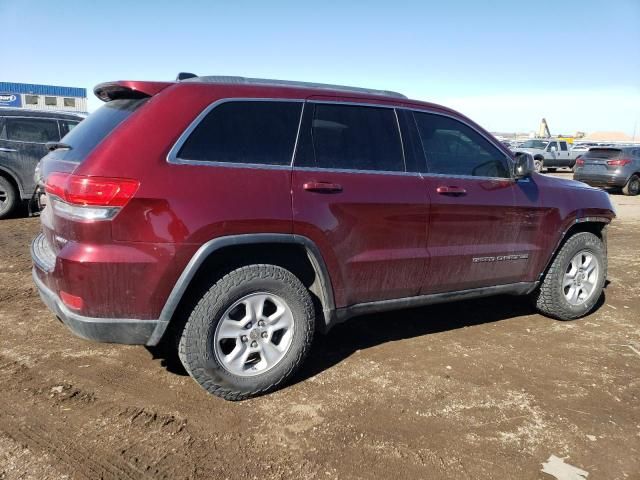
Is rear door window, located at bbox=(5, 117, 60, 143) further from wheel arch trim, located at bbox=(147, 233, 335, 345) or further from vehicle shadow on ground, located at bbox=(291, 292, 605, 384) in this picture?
wheel arch trim, located at bbox=(147, 233, 335, 345)

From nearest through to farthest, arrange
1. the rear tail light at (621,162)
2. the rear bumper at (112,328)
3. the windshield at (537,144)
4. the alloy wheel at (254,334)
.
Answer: the rear bumper at (112,328) → the alloy wheel at (254,334) → the rear tail light at (621,162) → the windshield at (537,144)

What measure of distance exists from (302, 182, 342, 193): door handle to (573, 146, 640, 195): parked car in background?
15.7 metres

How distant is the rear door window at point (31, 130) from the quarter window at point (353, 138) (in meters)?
7.12

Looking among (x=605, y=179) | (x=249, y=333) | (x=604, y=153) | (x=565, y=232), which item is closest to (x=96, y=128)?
(x=249, y=333)

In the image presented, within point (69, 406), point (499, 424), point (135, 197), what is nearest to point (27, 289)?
point (69, 406)

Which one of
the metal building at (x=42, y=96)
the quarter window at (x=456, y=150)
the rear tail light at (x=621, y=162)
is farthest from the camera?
the metal building at (x=42, y=96)

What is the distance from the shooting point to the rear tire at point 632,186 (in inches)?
639

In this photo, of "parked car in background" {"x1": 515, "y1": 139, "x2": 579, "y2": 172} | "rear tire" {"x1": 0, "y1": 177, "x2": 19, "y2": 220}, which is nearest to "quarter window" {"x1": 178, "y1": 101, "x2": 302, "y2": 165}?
"rear tire" {"x1": 0, "y1": 177, "x2": 19, "y2": 220}

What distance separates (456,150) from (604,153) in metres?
15.2

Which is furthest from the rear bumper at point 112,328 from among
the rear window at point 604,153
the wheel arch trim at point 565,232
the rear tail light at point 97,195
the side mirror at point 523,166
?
the rear window at point 604,153

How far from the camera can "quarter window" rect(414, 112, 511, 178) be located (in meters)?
3.75

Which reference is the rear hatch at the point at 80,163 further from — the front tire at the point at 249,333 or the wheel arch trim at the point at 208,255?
the front tire at the point at 249,333

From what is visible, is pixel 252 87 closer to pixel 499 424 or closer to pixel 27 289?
pixel 499 424

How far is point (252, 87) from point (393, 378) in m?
2.08
